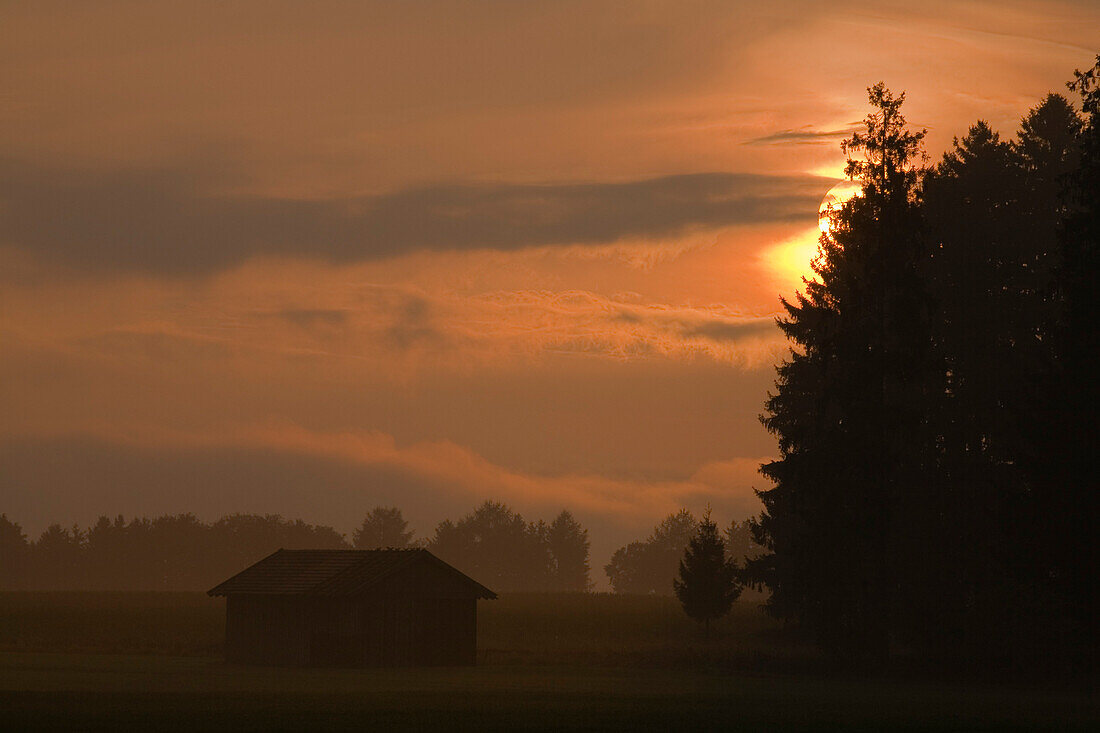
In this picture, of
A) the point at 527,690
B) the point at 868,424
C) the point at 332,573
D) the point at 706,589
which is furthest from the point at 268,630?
Answer: the point at 868,424

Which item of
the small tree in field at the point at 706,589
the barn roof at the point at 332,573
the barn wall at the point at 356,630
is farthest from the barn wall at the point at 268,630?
the small tree in field at the point at 706,589

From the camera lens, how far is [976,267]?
2189 inches

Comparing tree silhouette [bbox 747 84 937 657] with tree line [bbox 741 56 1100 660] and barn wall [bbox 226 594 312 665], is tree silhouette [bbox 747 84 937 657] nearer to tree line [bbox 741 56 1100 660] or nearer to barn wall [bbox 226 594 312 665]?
tree line [bbox 741 56 1100 660]

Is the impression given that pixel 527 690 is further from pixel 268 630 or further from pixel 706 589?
pixel 706 589

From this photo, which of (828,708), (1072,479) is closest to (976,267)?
(1072,479)

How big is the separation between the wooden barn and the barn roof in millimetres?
50

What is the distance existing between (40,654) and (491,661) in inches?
920

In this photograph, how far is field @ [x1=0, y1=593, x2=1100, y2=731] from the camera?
29.1m

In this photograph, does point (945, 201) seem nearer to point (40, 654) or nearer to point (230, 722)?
point (230, 722)

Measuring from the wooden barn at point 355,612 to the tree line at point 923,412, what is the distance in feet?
52.5

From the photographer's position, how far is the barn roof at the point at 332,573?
211 ft

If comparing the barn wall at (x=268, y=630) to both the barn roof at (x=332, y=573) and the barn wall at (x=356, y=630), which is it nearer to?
the barn wall at (x=356, y=630)

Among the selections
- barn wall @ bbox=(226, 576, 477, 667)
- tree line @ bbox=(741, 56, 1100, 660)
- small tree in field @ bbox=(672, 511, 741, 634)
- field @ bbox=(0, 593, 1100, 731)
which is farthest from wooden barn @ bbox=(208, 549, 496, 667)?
tree line @ bbox=(741, 56, 1100, 660)

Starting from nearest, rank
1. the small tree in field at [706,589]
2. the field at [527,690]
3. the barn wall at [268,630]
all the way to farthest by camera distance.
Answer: the field at [527,690], the barn wall at [268,630], the small tree in field at [706,589]
